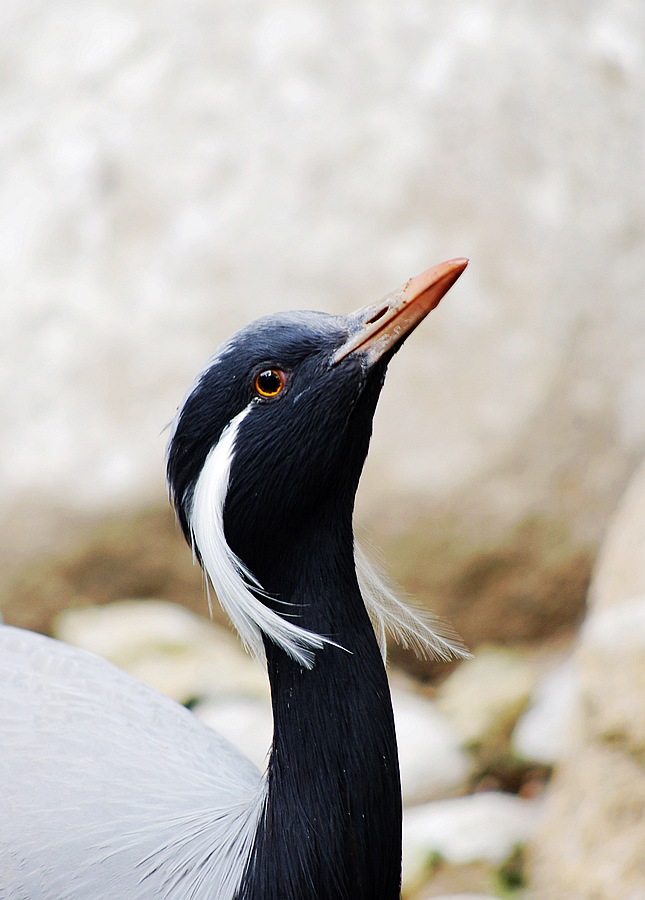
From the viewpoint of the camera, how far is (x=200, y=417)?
7.81 feet

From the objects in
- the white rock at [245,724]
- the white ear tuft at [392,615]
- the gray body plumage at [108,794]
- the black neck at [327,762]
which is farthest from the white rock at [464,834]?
the black neck at [327,762]

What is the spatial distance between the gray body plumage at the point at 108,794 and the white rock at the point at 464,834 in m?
1.55

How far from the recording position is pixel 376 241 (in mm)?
5891

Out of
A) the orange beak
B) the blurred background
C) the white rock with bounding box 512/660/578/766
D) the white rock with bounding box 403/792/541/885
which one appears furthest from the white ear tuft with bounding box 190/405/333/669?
the blurred background

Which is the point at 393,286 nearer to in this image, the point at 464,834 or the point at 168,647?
the point at 168,647

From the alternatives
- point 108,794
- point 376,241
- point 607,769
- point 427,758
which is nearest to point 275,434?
point 108,794

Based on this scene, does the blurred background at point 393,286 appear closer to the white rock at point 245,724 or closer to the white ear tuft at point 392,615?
the white rock at point 245,724

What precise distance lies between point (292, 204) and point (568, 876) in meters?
3.60

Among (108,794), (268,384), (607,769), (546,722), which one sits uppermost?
(546,722)

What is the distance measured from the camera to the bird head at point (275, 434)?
2350 mm

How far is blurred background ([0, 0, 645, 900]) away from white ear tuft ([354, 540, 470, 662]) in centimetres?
281

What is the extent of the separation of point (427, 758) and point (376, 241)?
8.67 ft

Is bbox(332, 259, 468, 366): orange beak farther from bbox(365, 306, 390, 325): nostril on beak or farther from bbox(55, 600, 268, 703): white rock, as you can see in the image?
bbox(55, 600, 268, 703): white rock

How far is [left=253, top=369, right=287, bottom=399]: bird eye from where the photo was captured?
238 cm
